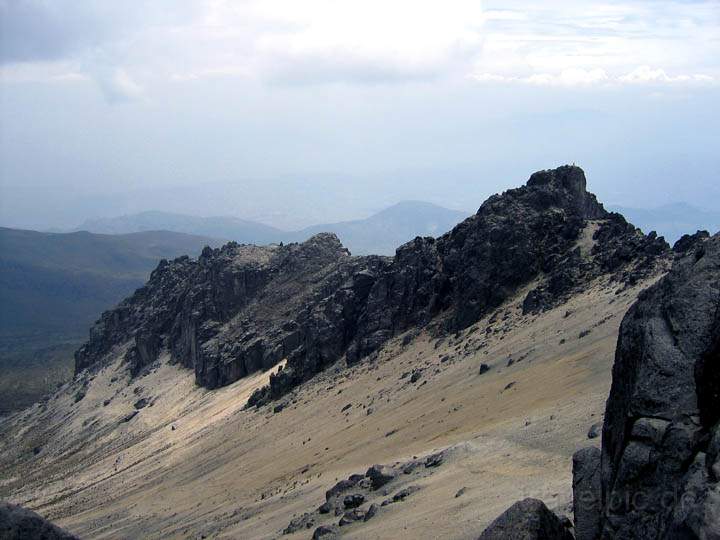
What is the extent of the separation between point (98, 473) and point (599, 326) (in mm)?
51763

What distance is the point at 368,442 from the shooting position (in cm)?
4691

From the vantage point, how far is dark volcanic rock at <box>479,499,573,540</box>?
669 inches

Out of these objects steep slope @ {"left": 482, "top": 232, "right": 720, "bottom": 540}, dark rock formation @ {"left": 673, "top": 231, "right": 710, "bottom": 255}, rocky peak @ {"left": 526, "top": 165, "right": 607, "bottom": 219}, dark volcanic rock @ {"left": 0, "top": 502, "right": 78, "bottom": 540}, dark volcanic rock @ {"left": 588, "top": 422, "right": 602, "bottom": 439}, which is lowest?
dark volcanic rock @ {"left": 588, "top": 422, "right": 602, "bottom": 439}

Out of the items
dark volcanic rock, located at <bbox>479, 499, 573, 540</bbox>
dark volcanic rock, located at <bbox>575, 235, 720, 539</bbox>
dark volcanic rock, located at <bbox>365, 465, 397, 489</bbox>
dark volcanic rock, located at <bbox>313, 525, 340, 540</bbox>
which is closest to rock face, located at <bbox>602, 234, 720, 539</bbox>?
dark volcanic rock, located at <bbox>575, 235, 720, 539</bbox>

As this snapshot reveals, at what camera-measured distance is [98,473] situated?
7650 centimetres

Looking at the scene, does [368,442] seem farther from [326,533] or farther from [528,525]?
[528,525]

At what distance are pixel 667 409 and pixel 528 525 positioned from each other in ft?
13.4

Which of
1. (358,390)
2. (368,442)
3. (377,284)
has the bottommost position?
(358,390)

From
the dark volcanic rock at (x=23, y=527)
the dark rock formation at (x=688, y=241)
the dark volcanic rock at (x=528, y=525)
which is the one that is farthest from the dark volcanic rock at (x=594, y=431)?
the dark rock formation at (x=688, y=241)

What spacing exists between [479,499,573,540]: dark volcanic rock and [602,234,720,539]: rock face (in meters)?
1.67

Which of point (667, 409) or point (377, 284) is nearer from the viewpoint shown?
point (667, 409)

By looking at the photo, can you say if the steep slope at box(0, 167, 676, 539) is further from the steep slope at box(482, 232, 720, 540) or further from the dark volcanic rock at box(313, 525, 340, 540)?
the steep slope at box(482, 232, 720, 540)

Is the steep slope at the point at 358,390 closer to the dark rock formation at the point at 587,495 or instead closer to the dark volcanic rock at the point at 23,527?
the dark rock formation at the point at 587,495

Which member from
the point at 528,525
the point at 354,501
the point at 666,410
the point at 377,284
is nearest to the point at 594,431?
the point at 354,501
